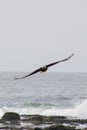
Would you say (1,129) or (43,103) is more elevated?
(1,129)

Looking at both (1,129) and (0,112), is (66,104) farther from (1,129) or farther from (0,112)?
(1,129)

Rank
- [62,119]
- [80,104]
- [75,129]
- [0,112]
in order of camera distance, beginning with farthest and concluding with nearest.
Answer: [80,104] < [0,112] < [62,119] < [75,129]

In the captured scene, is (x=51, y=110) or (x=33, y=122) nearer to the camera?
(x=33, y=122)

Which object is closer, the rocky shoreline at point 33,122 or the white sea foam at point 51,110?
the rocky shoreline at point 33,122

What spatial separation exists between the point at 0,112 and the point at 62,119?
1162 centimetres

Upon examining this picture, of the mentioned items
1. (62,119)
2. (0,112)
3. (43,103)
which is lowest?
(43,103)

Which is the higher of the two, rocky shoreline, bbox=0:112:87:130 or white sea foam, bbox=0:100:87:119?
rocky shoreline, bbox=0:112:87:130

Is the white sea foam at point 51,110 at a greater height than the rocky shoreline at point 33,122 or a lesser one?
lesser

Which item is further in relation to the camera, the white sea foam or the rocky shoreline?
the white sea foam

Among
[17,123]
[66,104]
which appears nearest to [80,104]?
[66,104]

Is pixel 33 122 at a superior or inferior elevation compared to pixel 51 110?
superior

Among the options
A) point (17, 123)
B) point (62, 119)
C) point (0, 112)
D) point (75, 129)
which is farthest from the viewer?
point (0, 112)

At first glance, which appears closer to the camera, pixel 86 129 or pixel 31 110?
pixel 86 129

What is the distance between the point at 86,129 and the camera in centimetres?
4109
